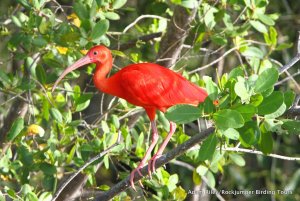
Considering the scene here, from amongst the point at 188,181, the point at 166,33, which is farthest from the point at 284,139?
the point at 166,33

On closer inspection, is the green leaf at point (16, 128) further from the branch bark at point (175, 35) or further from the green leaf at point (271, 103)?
the green leaf at point (271, 103)

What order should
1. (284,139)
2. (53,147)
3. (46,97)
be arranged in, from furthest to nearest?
1. (284,139)
2. (46,97)
3. (53,147)

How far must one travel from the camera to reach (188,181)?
300 inches

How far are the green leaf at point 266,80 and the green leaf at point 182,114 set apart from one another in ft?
0.94

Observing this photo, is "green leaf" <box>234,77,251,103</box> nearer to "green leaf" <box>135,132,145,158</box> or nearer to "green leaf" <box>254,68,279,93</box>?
"green leaf" <box>254,68,279,93</box>

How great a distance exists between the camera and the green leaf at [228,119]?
3.70m

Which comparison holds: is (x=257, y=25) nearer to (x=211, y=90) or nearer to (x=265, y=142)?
(x=265, y=142)

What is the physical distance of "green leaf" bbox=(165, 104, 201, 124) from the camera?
148 inches

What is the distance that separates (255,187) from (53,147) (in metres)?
3.40

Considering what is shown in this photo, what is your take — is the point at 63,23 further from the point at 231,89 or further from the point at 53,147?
the point at 231,89

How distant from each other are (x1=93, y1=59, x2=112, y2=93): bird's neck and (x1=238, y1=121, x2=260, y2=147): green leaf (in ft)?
4.23

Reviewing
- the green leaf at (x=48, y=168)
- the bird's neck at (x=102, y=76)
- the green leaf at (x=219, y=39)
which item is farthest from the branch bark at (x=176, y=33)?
the green leaf at (x=48, y=168)

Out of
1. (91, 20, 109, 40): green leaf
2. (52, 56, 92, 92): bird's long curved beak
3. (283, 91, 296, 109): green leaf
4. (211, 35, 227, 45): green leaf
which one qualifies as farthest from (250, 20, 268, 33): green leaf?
(283, 91, 296, 109): green leaf

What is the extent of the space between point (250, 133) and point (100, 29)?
5.02 ft
